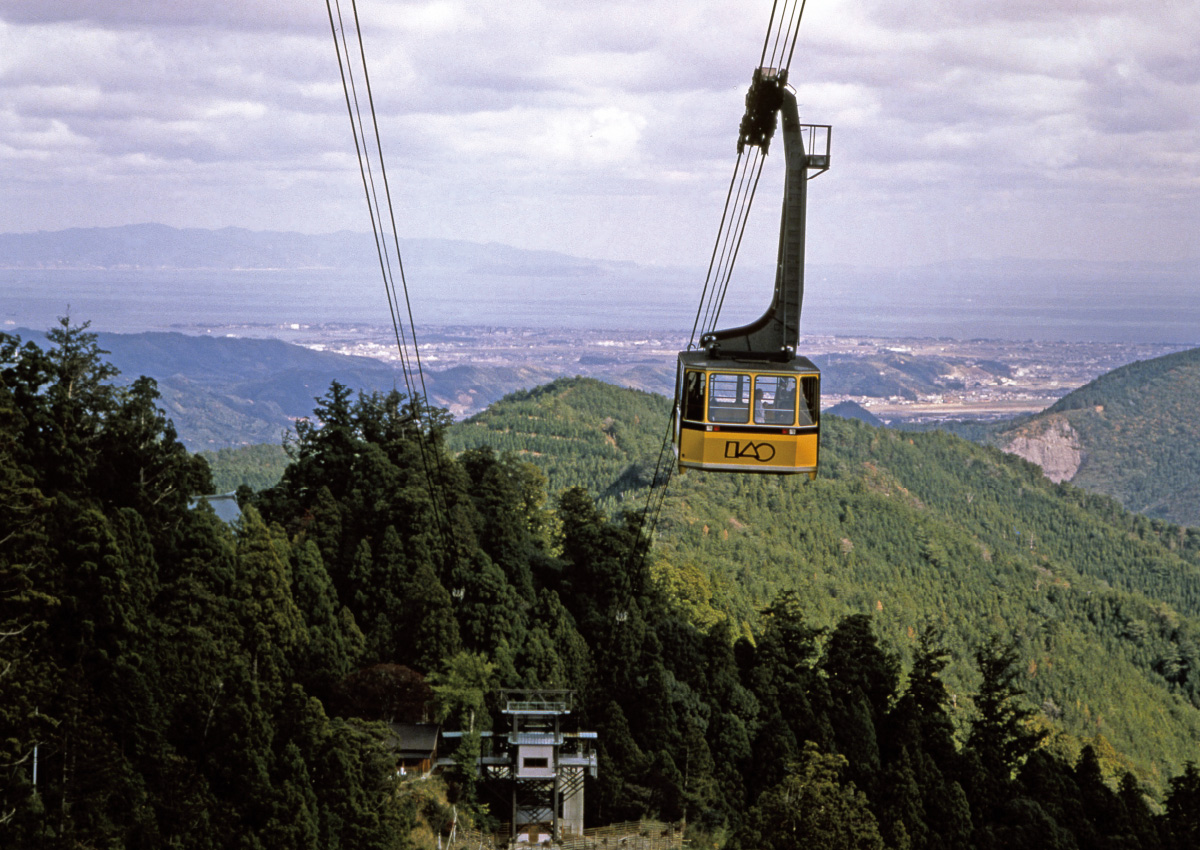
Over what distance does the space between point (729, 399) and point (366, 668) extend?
25.7 meters

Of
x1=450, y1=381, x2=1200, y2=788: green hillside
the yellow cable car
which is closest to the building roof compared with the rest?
the yellow cable car

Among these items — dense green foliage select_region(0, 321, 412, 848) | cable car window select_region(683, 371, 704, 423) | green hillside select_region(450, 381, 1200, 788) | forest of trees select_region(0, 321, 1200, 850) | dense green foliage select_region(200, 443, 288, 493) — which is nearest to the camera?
cable car window select_region(683, 371, 704, 423)

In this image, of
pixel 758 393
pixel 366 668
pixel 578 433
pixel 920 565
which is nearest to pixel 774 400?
pixel 758 393

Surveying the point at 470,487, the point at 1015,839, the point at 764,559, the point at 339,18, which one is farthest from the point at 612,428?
the point at 339,18

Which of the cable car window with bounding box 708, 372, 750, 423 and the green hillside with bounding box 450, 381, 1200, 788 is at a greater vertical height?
the cable car window with bounding box 708, 372, 750, 423

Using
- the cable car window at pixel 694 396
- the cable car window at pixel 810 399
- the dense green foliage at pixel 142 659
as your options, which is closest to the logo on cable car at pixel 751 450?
the cable car window at pixel 694 396

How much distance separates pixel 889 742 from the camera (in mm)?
57812

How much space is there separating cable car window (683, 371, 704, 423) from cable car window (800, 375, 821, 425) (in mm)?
2001

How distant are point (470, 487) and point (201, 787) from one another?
29.6 m

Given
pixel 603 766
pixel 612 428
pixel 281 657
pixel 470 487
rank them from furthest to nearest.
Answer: pixel 612 428 → pixel 470 487 → pixel 603 766 → pixel 281 657

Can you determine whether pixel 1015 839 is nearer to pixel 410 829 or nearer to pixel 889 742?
pixel 889 742

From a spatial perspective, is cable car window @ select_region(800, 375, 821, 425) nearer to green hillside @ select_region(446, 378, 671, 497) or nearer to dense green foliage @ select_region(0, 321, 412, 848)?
dense green foliage @ select_region(0, 321, 412, 848)

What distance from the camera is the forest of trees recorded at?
116ft

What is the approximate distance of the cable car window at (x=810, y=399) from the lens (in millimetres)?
26219
